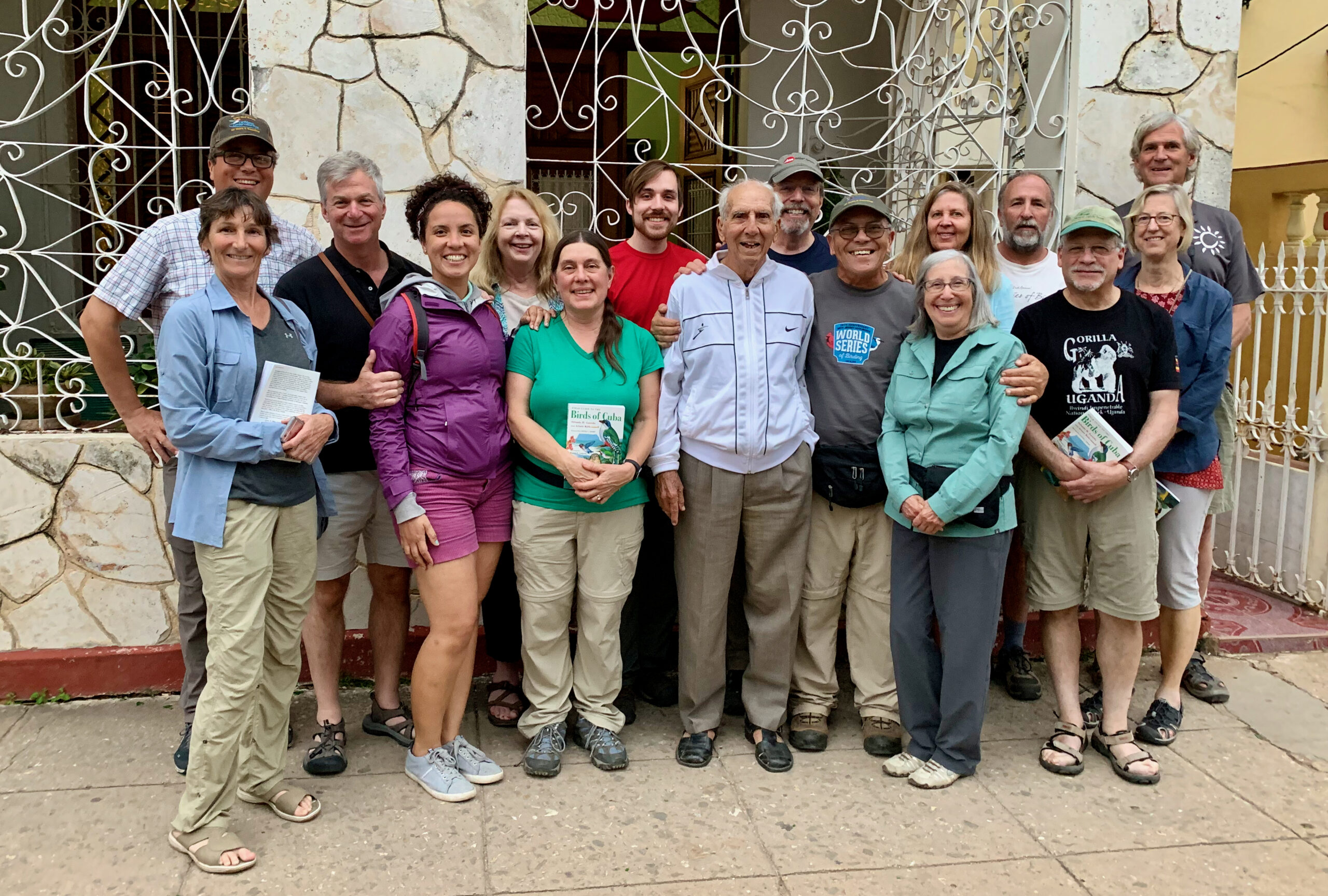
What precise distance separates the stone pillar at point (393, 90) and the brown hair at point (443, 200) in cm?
80

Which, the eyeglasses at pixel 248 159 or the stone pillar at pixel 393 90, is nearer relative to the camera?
the eyeglasses at pixel 248 159

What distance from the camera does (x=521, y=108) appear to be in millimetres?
4348

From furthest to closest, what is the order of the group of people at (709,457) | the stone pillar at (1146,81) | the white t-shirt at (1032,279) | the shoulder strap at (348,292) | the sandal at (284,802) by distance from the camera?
the stone pillar at (1146,81) < the white t-shirt at (1032,279) < the shoulder strap at (348,292) < the group of people at (709,457) < the sandal at (284,802)

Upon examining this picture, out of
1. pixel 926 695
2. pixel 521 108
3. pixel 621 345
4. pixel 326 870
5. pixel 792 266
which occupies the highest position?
pixel 521 108

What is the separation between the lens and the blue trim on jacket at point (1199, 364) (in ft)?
12.4

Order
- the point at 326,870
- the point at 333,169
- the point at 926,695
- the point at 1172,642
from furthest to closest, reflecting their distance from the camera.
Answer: the point at 1172,642
the point at 926,695
the point at 333,169
the point at 326,870

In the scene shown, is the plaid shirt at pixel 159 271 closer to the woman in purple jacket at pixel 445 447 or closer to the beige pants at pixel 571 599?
the woman in purple jacket at pixel 445 447

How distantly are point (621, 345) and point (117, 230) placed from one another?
6.96 feet

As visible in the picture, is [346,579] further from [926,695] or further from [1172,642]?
[1172,642]

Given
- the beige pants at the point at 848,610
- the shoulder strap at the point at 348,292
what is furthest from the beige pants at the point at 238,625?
the beige pants at the point at 848,610

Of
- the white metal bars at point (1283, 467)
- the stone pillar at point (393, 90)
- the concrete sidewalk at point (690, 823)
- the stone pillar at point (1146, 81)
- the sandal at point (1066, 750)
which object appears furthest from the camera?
the white metal bars at point (1283, 467)

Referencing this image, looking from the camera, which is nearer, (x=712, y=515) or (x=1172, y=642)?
(x=712, y=515)

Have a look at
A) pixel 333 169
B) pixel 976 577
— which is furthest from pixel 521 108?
pixel 976 577

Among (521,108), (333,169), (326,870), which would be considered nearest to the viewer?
(326,870)
